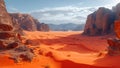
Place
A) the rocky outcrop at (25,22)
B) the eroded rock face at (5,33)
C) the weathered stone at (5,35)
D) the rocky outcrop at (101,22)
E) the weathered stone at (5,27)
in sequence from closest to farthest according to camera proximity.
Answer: the eroded rock face at (5,33) < the weathered stone at (5,35) < the weathered stone at (5,27) < the rocky outcrop at (101,22) < the rocky outcrop at (25,22)

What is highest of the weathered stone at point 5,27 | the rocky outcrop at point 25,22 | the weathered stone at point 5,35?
the weathered stone at point 5,27

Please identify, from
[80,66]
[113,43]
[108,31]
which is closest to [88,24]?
[108,31]

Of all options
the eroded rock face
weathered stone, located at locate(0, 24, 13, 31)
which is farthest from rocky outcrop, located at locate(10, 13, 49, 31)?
weathered stone, located at locate(0, 24, 13, 31)

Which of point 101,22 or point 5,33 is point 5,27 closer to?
point 5,33

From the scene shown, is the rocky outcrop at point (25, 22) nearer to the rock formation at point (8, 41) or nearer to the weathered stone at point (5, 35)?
the rock formation at point (8, 41)

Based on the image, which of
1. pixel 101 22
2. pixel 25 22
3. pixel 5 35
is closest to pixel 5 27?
pixel 5 35

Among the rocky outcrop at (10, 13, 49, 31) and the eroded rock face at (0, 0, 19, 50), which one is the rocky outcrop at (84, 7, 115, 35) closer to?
the rocky outcrop at (10, 13, 49, 31)

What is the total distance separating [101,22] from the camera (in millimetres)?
48062

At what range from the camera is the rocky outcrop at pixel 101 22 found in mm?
46625

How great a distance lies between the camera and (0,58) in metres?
12.4

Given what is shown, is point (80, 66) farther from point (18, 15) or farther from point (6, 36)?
point (18, 15)

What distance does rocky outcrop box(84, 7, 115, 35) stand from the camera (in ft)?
153

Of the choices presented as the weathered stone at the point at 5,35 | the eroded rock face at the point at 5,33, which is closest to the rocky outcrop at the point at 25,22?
the eroded rock face at the point at 5,33

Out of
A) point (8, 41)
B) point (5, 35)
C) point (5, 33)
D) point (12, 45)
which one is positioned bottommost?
point (12, 45)
